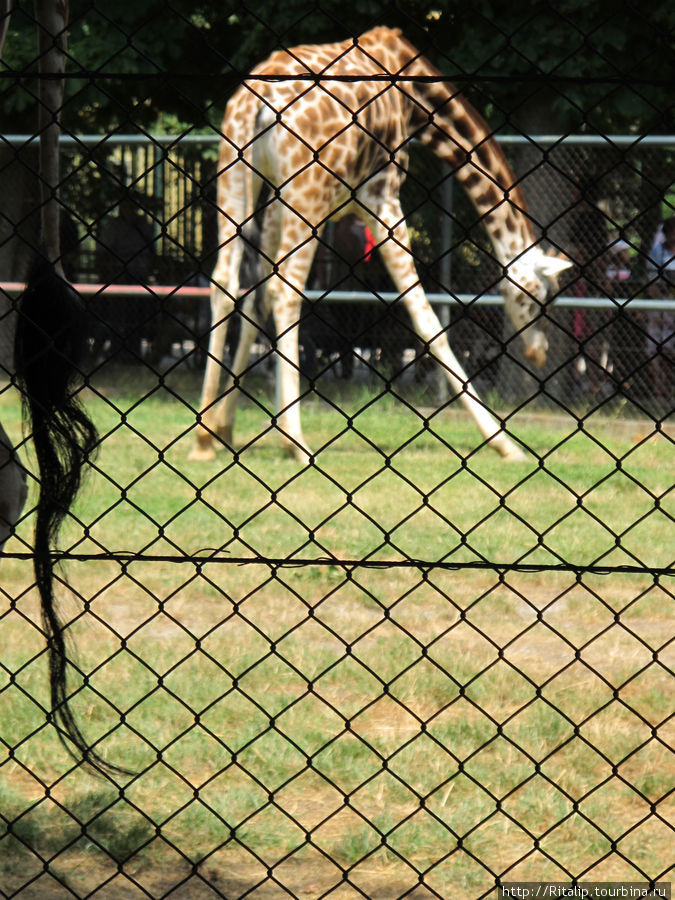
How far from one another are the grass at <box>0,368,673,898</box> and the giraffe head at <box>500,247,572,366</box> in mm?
1759

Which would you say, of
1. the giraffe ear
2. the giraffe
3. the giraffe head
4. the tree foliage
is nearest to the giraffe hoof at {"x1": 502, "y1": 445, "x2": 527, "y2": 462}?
the giraffe

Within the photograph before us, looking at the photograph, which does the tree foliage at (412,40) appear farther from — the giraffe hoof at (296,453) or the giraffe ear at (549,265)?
the giraffe hoof at (296,453)

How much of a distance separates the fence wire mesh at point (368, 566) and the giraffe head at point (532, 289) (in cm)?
31

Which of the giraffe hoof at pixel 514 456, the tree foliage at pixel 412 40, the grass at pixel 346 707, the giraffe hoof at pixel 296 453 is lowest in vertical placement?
the grass at pixel 346 707

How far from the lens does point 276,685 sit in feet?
11.6

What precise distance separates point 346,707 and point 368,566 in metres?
1.37

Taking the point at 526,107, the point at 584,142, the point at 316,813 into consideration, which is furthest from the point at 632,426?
the point at 316,813

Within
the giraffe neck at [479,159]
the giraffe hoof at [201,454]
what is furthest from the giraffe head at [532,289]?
the giraffe hoof at [201,454]

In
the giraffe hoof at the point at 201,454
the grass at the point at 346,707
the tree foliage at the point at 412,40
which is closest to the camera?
the grass at the point at 346,707

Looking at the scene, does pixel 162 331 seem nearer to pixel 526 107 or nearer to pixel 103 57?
pixel 103 57

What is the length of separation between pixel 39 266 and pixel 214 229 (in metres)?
9.05

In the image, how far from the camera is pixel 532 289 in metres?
7.29

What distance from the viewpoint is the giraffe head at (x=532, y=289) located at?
7.32m

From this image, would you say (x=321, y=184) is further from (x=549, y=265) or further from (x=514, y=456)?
(x=514, y=456)
